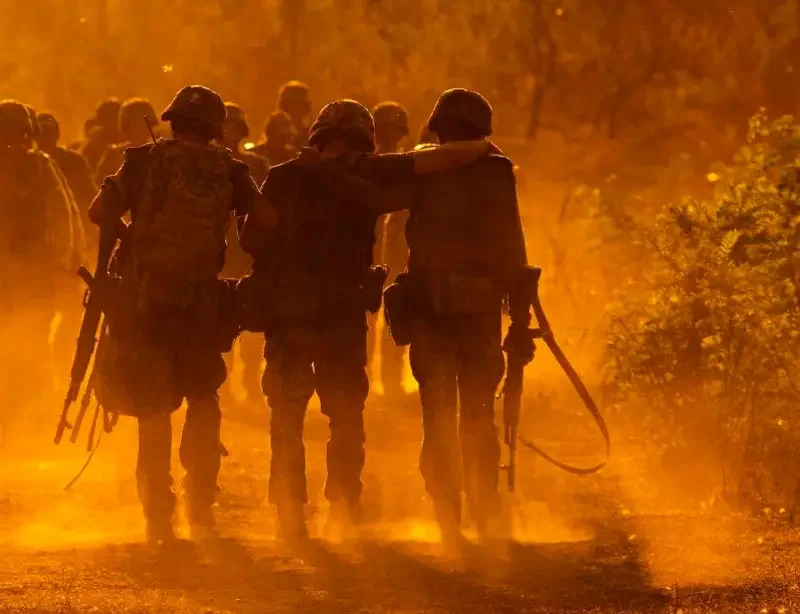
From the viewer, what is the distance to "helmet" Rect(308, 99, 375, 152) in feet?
24.8

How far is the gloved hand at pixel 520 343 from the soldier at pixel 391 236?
156 inches

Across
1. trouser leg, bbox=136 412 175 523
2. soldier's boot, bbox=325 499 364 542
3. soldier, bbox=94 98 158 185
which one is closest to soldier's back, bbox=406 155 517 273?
soldier's boot, bbox=325 499 364 542

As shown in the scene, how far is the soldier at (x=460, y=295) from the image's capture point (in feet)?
24.8

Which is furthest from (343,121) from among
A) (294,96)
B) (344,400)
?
(294,96)

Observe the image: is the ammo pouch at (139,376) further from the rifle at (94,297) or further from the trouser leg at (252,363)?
the trouser leg at (252,363)

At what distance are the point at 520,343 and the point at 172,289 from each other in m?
1.58

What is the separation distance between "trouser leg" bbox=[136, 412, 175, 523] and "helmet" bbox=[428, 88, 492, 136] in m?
1.81

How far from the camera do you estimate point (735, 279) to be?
9.63 meters

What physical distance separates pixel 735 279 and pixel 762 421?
0.81 meters

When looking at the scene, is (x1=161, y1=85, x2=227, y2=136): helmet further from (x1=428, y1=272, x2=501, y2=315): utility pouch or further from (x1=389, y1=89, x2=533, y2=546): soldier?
(x1=428, y1=272, x2=501, y2=315): utility pouch

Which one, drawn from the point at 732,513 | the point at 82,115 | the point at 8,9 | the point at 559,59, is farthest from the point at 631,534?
the point at 8,9

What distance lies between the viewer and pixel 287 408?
25.3 ft

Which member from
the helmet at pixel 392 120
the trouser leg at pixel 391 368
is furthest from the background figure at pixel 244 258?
the trouser leg at pixel 391 368

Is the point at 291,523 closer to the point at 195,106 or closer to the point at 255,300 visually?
the point at 255,300
